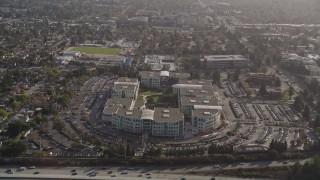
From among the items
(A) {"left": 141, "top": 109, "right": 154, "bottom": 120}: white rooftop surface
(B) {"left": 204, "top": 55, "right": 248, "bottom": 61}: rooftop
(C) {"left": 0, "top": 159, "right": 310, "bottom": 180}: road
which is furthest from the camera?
(B) {"left": 204, "top": 55, "right": 248, "bottom": 61}: rooftop

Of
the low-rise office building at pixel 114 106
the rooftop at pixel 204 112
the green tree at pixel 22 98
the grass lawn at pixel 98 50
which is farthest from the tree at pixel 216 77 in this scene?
the green tree at pixel 22 98

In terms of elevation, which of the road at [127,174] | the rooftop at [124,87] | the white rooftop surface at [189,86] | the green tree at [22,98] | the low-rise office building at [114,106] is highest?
the rooftop at [124,87]

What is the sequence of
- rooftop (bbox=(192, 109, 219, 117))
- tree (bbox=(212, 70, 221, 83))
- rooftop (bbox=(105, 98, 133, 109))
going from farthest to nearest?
tree (bbox=(212, 70, 221, 83)) < rooftop (bbox=(105, 98, 133, 109)) < rooftop (bbox=(192, 109, 219, 117))

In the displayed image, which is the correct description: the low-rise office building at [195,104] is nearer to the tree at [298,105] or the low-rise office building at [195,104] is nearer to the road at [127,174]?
the tree at [298,105]

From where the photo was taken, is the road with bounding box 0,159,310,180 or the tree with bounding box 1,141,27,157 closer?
the road with bounding box 0,159,310,180

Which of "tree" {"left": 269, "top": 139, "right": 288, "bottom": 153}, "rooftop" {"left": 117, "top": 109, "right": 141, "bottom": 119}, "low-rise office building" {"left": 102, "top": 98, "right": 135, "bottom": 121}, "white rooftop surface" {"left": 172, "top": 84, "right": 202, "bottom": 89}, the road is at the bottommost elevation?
the road

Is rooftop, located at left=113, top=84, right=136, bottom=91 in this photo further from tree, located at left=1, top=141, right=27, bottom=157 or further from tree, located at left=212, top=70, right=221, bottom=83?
tree, located at left=1, top=141, right=27, bottom=157

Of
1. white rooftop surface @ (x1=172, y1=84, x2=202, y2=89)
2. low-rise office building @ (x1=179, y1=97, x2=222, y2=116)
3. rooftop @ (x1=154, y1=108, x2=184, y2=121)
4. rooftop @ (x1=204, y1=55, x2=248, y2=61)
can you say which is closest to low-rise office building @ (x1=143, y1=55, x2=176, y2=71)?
rooftop @ (x1=204, y1=55, x2=248, y2=61)

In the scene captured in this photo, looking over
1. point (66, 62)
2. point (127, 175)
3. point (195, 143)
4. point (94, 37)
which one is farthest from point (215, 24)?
point (127, 175)

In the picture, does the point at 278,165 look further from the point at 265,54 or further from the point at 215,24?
the point at 215,24

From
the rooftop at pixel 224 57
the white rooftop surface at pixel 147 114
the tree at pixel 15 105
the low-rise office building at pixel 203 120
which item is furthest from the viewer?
the rooftop at pixel 224 57

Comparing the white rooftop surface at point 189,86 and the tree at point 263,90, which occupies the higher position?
the white rooftop surface at point 189,86

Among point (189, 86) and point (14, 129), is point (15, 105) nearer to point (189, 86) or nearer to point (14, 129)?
point (14, 129)

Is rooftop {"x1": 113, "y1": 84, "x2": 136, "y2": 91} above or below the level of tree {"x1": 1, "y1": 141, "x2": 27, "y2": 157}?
above
